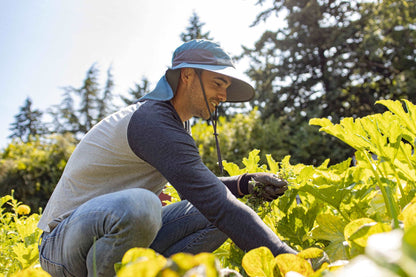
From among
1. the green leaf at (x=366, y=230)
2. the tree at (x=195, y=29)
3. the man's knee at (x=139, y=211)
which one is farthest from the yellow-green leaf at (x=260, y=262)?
the tree at (x=195, y=29)

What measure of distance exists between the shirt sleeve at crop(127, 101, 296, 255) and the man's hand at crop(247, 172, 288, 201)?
355mm

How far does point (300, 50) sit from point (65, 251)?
11.2 m

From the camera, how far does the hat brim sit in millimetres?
1769

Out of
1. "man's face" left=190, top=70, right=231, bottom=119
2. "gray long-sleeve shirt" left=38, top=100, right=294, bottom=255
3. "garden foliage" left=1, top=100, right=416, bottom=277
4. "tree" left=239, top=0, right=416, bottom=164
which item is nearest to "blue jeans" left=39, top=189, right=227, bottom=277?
"gray long-sleeve shirt" left=38, top=100, right=294, bottom=255

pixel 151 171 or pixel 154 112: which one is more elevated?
pixel 154 112

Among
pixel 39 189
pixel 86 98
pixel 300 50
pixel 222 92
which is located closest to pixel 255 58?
pixel 300 50

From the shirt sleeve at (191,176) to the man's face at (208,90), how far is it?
0.34 m

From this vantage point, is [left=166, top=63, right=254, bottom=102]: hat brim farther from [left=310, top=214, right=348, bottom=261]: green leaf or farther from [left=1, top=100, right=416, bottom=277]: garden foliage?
[left=310, top=214, right=348, bottom=261]: green leaf

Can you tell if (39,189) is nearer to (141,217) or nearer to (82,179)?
(82,179)

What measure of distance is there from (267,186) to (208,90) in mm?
633

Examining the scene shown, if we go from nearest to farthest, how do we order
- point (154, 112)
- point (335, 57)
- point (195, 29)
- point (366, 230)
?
point (366, 230), point (154, 112), point (335, 57), point (195, 29)

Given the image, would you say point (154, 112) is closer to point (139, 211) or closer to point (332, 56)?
point (139, 211)

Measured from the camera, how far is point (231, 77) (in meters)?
1.94

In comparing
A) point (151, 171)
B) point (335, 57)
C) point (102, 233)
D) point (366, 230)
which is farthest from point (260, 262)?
point (335, 57)
